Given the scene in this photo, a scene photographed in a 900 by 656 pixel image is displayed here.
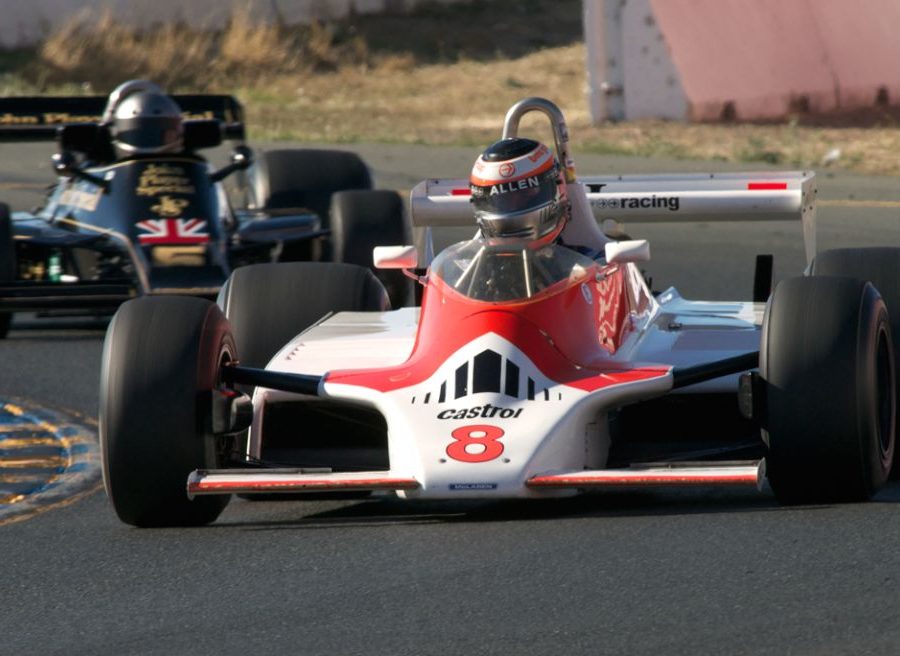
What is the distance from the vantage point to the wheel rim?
7207mm

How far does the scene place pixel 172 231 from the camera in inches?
495

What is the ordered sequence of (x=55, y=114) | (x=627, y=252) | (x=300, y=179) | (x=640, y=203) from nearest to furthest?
(x=627, y=252)
(x=640, y=203)
(x=55, y=114)
(x=300, y=179)

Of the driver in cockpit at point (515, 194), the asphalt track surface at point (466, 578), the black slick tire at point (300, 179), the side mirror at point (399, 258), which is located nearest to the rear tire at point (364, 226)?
the black slick tire at point (300, 179)

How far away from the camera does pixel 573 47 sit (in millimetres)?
31672

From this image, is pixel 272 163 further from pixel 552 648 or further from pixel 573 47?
pixel 573 47

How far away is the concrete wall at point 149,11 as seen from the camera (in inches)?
1145

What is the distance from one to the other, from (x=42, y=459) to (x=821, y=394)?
354cm

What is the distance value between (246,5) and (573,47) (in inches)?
192

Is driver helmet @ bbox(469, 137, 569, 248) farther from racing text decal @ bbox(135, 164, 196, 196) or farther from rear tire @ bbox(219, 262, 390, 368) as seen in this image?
racing text decal @ bbox(135, 164, 196, 196)

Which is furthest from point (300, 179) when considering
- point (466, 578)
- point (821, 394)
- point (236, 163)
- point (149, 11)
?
point (149, 11)

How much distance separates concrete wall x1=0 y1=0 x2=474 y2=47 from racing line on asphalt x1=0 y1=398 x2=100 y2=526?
19617 millimetres

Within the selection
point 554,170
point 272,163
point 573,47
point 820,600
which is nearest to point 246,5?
point 573,47

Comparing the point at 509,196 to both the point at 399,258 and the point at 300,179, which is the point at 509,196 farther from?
the point at 300,179

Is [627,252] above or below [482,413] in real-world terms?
above
